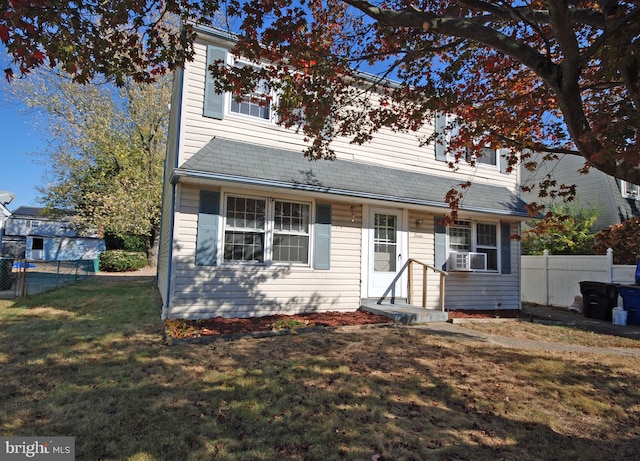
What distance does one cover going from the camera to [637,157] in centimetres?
292

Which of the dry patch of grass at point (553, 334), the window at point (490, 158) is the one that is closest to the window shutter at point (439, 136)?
the window at point (490, 158)

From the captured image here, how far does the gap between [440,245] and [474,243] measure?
124 centimetres

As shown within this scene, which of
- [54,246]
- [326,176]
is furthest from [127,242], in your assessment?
[326,176]

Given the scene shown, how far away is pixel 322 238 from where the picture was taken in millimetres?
8000

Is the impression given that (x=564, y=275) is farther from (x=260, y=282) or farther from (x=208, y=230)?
(x=208, y=230)

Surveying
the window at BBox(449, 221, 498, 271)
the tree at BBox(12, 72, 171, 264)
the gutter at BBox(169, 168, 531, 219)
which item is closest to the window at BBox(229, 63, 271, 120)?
the gutter at BBox(169, 168, 531, 219)

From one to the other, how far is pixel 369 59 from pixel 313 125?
123 centimetres

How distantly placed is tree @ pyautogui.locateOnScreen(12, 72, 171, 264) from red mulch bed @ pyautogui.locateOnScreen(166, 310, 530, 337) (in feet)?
44.5

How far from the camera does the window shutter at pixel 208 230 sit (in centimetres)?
687

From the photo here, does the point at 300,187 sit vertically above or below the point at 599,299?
above

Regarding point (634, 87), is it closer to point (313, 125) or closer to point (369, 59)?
point (369, 59)

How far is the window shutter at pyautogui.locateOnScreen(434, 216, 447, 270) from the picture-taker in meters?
9.37

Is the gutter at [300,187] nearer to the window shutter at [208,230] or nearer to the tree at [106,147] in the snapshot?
the window shutter at [208,230]

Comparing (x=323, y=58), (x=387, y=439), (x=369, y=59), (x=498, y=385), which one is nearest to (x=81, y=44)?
(x=323, y=58)
